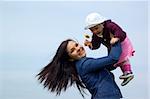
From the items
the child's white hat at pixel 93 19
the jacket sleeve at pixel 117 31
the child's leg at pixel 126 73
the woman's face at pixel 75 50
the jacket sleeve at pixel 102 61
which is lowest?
the child's leg at pixel 126 73

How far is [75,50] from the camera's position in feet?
4.52

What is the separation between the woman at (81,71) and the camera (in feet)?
4.41

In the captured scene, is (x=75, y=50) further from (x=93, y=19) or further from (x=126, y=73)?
(x=126, y=73)

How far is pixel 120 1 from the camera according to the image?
147 centimetres

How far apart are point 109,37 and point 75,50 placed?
6.3 inches

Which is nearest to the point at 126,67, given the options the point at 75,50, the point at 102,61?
the point at 102,61

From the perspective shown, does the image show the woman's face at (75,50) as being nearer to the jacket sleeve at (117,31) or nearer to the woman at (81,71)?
the woman at (81,71)

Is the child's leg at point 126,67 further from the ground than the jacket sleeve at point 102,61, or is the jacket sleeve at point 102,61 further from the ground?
the jacket sleeve at point 102,61

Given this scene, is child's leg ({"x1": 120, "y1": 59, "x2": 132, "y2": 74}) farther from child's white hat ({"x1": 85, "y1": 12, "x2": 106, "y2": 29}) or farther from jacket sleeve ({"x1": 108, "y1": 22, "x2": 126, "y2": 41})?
child's white hat ({"x1": 85, "y1": 12, "x2": 106, "y2": 29})

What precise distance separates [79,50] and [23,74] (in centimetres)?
30

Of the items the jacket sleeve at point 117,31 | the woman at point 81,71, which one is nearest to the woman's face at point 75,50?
the woman at point 81,71

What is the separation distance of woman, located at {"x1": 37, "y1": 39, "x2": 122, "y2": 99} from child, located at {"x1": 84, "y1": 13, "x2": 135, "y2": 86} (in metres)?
0.04

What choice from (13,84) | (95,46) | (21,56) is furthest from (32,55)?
(95,46)

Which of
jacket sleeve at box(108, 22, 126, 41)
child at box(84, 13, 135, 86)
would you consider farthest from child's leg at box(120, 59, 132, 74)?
jacket sleeve at box(108, 22, 126, 41)
